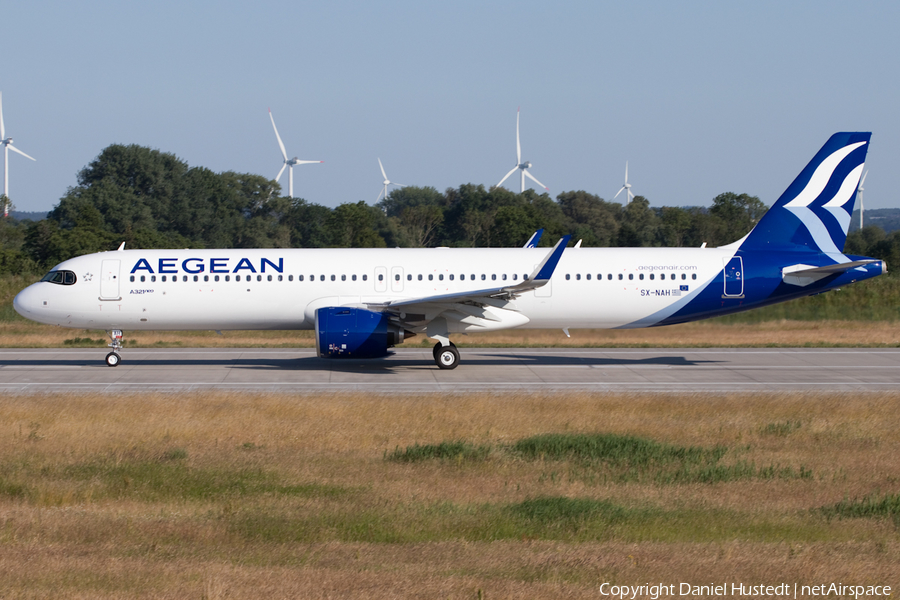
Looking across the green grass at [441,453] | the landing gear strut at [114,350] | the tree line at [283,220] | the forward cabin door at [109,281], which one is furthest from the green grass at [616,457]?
the tree line at [283,220]

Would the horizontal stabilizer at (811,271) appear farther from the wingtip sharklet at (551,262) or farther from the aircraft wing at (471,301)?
the wingtip sharklet at (551,262)

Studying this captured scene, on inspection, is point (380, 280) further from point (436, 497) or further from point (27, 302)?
point (436, 497)

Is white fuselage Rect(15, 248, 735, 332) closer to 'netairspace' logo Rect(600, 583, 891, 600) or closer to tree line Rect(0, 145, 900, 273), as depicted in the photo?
'netairspace' logo Rect(600, 583, 891, 600)

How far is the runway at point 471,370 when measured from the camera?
72.6 feet

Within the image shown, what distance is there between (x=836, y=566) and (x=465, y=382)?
14882 mm

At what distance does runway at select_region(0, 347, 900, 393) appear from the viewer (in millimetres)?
22125

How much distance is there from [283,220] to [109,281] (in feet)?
208

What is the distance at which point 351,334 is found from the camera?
23.3 m

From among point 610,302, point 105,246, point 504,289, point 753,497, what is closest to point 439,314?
point 504,289

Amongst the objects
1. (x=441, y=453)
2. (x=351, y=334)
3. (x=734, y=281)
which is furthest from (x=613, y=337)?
(x=441, y=453)

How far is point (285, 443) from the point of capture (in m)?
14.5

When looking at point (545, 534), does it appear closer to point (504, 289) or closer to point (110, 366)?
point (504, 289)

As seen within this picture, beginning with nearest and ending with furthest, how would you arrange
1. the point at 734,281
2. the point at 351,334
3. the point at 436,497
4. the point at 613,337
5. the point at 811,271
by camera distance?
the point at 436,497, the point at 351,334, the point at 811,271, the point at 734,281, the point at 613,337

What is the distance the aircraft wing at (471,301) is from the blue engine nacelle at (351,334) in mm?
722
